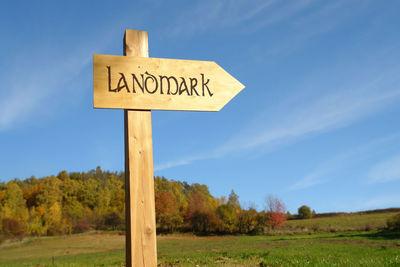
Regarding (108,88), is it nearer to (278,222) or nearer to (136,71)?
(136,71)

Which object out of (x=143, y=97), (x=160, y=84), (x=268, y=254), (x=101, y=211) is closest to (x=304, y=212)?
(x=101, y=211)

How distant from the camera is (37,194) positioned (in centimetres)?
7438

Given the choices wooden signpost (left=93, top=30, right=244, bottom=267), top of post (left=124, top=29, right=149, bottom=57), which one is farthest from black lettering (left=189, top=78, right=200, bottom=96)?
top of post (left=124, top=29, right=149, bottom=57)

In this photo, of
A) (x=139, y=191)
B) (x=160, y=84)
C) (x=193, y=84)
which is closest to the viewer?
(x=139, y=191)

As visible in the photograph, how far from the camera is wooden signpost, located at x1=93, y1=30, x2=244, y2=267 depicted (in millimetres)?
2781

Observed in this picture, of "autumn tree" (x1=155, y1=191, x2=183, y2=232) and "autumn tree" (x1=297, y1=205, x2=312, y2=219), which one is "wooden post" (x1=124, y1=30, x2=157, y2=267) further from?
"autumn tree" (x1=297, y1=205, x2=312, y2=219)

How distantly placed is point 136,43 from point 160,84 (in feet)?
1.58

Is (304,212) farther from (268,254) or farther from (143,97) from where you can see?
(143,97)

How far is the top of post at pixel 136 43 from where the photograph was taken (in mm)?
3141

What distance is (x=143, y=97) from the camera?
304 centimetres

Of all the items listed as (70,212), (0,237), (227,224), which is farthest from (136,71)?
(70,212)

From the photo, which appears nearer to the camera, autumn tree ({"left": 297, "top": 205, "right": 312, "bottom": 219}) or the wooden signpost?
the wooden signpost

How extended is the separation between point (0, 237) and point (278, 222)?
4118cm

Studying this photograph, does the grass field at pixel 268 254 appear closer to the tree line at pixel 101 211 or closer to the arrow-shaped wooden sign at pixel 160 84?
the arrow-shaped wooden sign at pixel 160 84
